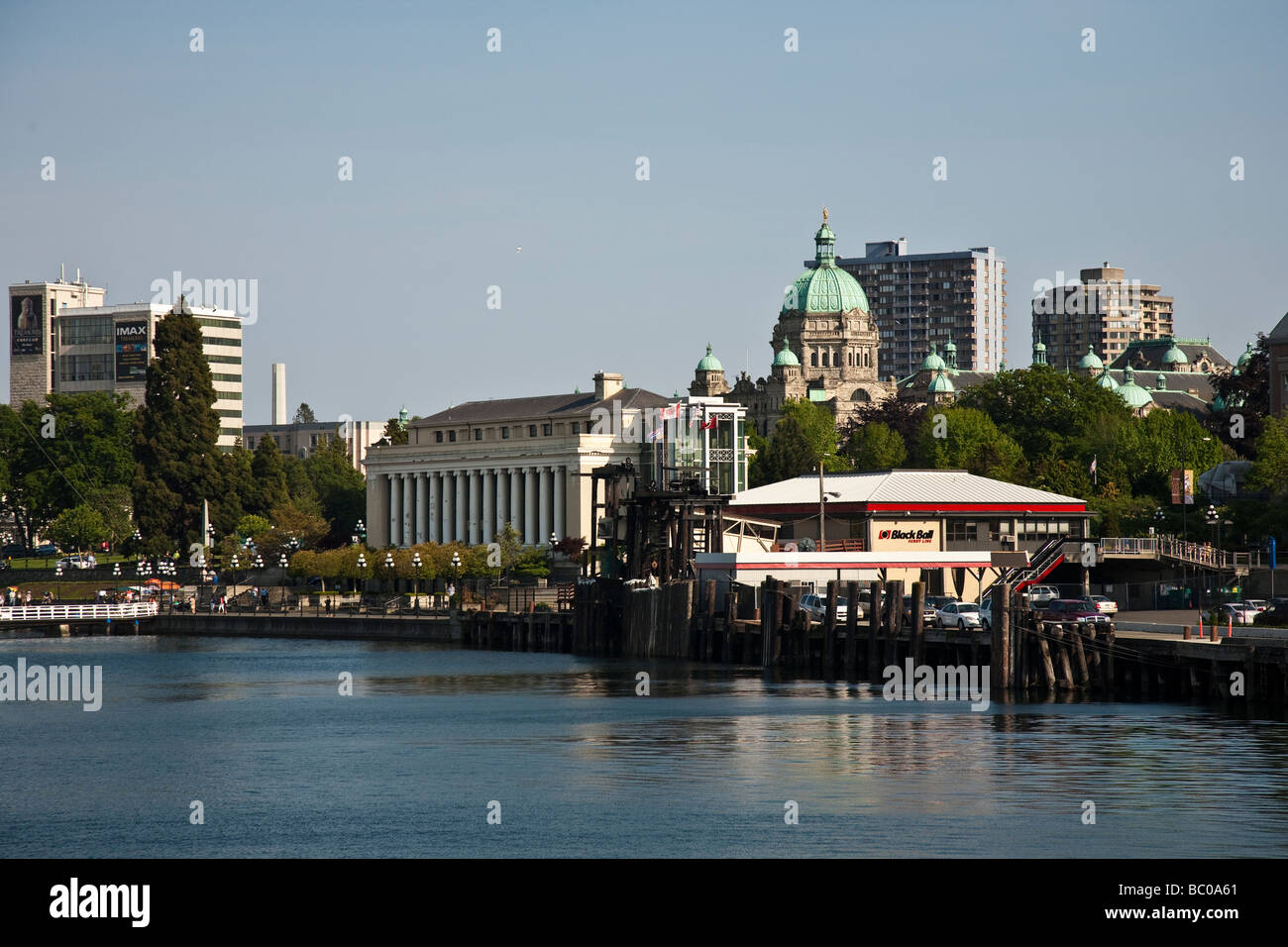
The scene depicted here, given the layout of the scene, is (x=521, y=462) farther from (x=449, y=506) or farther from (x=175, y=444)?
(x=175, y=444)

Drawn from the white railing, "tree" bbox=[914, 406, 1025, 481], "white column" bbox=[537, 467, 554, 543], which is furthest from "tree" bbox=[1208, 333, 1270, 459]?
the white railing

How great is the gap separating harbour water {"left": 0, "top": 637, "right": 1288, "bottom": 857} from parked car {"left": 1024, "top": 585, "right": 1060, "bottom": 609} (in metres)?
10.8

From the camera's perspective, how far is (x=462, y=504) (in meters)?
193

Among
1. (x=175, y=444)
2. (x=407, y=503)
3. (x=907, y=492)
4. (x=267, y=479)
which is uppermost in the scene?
(x=175, y=444)

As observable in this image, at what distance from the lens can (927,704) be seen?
67.2 meters

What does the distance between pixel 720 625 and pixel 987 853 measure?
4915 cm

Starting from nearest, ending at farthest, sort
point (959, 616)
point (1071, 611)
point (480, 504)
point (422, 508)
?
point (1071, 611)
point (959, 616)
point (480, 504)
point (422, 508)

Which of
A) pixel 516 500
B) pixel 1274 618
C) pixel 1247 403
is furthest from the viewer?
pixel 516 500

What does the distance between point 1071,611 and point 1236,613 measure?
6.96 metres

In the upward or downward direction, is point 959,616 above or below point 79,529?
below

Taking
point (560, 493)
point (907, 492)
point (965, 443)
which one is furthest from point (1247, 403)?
point (560, 493)

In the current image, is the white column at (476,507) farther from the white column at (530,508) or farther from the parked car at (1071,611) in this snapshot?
the parked car at (1071,611)

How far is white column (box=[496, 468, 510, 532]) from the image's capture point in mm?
188500

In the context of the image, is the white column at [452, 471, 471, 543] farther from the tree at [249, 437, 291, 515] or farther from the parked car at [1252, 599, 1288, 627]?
the parked car at [1252, 599, 1288, 627]
